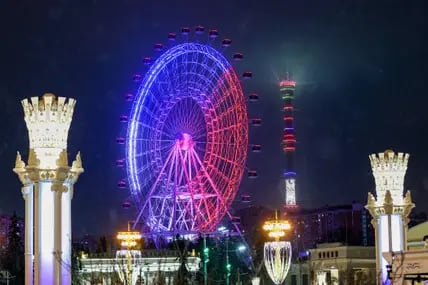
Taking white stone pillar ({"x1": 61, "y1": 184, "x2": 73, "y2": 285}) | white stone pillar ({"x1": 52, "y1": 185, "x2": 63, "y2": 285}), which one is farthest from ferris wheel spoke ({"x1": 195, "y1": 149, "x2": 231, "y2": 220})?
white stone pillar ({"x1": 52, "y1": 185, "x2": 63, "y2": 285})

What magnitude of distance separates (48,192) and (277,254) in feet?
55.9

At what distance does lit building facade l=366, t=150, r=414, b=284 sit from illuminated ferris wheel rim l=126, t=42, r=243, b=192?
2161cm

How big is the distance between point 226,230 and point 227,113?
1619 centimetres

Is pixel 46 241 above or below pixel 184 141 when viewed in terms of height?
below

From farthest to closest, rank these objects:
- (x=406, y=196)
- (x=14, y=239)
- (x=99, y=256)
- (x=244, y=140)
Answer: (x=14, y=239) → (x=99, y=256) → (x=244, y=140) → (x=406, y=196)

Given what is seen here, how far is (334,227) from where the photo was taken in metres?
165

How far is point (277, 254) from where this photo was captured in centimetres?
5262

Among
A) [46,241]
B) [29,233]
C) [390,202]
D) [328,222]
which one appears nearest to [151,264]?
[390,202]

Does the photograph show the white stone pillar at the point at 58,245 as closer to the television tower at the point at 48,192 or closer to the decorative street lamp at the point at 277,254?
the television tower at the point at 48,192

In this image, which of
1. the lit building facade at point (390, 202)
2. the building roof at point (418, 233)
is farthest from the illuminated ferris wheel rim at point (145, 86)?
the lit building facade at point (390, 202)

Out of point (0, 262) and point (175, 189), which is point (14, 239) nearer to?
point (0, 262)

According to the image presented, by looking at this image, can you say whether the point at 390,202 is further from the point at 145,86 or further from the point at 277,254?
the point at 145,86

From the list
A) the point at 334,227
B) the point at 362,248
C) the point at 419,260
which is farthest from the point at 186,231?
the point at 334,227

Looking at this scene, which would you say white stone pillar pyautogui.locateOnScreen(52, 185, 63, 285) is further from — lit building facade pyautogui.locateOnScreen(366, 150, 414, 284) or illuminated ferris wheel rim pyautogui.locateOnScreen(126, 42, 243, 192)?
illuminated ferris wheel rim pyautogui.locateOnScreen(126, 42, 243, 192)
